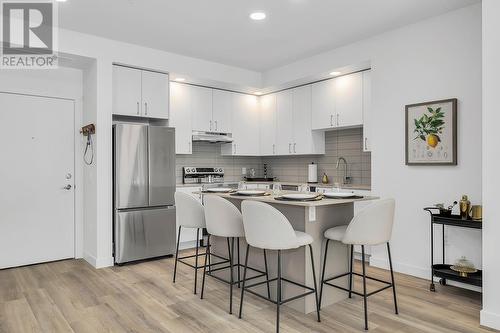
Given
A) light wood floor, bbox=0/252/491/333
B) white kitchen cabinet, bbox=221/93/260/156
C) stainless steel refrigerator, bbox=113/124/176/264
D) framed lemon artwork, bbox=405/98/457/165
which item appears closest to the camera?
light wood floor, bbox=0/252/491/333

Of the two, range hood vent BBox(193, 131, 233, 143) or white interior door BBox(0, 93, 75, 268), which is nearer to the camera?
white interior door BBox(0, 93, 75, 268)

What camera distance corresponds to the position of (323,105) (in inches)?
196

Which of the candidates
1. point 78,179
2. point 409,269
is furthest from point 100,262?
point 409,269

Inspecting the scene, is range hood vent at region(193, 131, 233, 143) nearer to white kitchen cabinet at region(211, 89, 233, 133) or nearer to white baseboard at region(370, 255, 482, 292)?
white kitchen cabinet at region(211, 89, 233, 133)

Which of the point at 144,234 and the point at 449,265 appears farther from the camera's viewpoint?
the point at 144,234

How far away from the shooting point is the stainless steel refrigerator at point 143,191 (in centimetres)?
425

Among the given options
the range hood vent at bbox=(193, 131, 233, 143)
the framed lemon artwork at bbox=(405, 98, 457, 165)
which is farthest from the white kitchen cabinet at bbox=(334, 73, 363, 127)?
the range hood vent at bbox=(193, 131, 233, 143)

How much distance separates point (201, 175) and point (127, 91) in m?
1.79

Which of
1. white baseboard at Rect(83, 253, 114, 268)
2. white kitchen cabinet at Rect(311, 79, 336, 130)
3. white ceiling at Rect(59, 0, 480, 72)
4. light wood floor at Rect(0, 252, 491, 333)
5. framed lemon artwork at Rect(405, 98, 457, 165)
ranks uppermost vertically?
white ceiling at Rect(59, 0, 480, 72)

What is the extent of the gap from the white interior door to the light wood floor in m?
0.55

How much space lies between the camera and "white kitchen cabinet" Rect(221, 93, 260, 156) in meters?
5.76

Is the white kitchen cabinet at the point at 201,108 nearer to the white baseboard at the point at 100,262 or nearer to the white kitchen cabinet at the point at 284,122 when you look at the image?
the white kitchen cabinet at the point at 284,122

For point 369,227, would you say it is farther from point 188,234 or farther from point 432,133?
point 188,234
